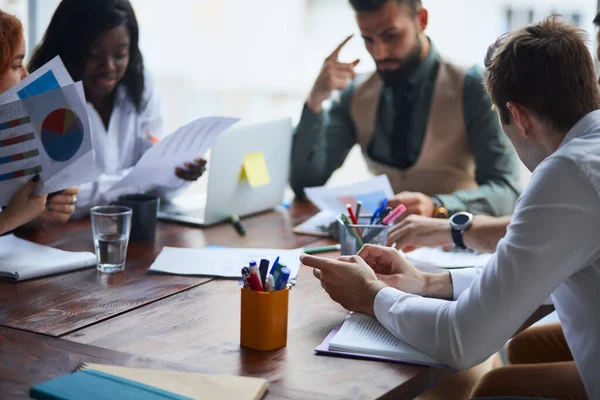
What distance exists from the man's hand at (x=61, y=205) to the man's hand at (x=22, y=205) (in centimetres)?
16

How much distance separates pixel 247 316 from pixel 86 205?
3.15 feet

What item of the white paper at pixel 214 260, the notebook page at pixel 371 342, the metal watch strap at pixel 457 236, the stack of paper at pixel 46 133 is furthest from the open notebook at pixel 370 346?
the stack of paper at pixel 46 133

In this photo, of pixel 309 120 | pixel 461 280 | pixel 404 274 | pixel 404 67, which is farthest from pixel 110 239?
pixel 404 67

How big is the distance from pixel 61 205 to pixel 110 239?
26cm

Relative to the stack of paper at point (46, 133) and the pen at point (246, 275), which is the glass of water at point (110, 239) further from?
the pen at point (246, 275)

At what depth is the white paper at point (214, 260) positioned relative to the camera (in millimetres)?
1531

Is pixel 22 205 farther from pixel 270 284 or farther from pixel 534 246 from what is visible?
pixel 534 246

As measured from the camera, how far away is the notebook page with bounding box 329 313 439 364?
3.61ft

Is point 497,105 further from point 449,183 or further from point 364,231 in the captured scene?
point 449,183

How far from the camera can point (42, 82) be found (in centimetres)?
147

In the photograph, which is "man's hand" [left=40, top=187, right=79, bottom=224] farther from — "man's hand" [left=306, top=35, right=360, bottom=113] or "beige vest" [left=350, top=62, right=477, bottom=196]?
"beige vest" [left=350, top=62, right=477, bottom=196]

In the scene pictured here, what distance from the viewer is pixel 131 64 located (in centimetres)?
217

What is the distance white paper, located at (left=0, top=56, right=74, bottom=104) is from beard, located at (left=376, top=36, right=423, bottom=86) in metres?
1.12

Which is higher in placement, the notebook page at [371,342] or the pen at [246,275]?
the pen at [246,275]
